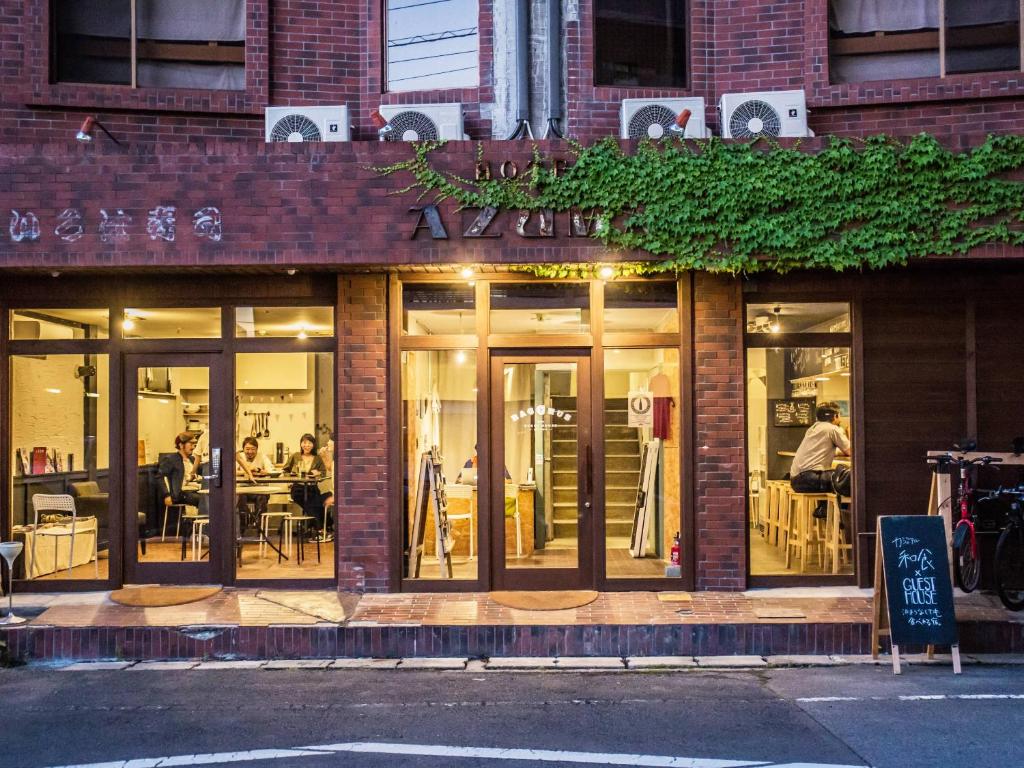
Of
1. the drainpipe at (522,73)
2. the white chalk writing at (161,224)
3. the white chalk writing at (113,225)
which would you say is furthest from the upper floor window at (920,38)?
the white chalk writing at (113,225)

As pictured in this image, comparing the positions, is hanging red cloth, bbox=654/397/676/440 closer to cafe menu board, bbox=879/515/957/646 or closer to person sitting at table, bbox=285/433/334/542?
cafe menu board, bbox=879/515/957/646

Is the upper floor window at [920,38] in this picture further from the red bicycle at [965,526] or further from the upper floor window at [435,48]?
the red bicycle at [965,526]

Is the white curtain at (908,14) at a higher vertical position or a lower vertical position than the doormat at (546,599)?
higher

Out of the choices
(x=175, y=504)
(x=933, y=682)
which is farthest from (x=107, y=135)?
(x=933, y=682)

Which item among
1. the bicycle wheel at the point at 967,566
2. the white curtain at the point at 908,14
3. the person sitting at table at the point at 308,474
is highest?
the white curtain at the point at 908,14

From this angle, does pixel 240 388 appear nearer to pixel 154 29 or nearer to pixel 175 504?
pixel 175 504

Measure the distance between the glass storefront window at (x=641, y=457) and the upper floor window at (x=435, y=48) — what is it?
3.44 m

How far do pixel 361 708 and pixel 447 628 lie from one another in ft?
5.49

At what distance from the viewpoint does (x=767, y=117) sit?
9.27 metres

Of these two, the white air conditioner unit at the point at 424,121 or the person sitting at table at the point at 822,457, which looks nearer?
the white air conditioner unit at the point at 424,121

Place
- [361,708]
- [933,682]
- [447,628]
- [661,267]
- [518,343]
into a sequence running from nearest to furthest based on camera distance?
[361,708]
[933,682]
[447,628]
[661,267]
[518,343]

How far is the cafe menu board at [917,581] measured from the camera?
7.42 meters

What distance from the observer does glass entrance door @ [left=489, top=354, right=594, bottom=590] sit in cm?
953

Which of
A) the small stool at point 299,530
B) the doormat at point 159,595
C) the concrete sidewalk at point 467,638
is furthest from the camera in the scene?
the small stool at point 299,530
